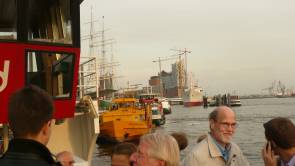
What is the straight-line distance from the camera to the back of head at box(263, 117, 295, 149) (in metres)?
3.88

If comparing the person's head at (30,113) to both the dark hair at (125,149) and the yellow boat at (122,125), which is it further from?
the yellow boat at (122,125)

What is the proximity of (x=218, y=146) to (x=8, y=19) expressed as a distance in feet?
16.9

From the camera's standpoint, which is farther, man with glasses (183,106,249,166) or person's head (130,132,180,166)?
man with glasses (183,106,249,166)

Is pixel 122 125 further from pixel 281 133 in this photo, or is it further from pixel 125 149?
pixel 281 133

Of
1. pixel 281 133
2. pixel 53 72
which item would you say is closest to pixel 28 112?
pixel 281 133

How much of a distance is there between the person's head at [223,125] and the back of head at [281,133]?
0.67 m

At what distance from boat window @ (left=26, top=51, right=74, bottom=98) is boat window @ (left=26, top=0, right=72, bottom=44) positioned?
0.30 metres

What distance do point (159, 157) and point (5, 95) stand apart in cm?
521

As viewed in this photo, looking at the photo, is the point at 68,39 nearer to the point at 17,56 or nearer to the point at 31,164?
the point at 17,56

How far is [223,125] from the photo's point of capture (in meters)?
4.62

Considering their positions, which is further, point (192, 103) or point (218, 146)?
point (192, 103)

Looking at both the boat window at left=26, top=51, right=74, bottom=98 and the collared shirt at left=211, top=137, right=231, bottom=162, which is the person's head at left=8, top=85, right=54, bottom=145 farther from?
the boat window at left=26, top=51, right=74, bottom=98

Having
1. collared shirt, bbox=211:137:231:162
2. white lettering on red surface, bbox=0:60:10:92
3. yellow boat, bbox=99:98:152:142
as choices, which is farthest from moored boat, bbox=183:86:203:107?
collared shirt, bbox=211:137:231:162

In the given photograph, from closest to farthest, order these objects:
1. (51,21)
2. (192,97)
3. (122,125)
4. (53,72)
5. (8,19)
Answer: (8,19) → (53,72) → (51,21) → (122,125) → (192,97)
